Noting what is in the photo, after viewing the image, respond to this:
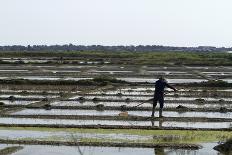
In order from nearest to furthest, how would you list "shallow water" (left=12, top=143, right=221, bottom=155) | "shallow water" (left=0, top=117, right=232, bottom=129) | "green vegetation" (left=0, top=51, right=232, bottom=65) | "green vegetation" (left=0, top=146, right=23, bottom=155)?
"green vegetation" (left=0, top=146, right=23, bottom=155), "shallow water" (left=12, top=143, right=221, bottom=155), "shallow water" (left=0, top=117, right=232, bottom=129), "green vegetation" (left=0, top=51, right=232, bottom=65)

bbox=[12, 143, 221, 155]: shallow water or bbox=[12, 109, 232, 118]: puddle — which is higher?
bbox=[12, 143, 221, 155]: shallow water

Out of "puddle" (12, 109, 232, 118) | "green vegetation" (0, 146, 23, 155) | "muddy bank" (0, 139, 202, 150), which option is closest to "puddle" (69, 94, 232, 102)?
"puddle" (12, 109, 232, 118)

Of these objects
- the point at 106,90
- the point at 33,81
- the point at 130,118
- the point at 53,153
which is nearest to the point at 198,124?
the point at 130,118

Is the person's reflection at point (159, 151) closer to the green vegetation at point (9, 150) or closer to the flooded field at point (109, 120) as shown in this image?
the flooded field at point (109, 120)

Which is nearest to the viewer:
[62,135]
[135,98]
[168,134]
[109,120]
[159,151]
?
[159,151]

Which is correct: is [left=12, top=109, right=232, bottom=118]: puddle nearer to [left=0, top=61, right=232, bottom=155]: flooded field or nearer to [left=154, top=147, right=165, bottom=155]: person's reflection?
[left=0, top=61, right=232, bottom=155]: flooded field

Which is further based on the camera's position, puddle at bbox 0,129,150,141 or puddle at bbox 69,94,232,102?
puddle at bbox 69,94,232,102

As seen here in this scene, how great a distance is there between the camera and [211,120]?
44.3ft

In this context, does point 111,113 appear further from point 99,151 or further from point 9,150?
point 9,150

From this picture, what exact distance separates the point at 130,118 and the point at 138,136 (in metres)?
2.63

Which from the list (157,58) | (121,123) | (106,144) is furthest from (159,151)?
(157,58)

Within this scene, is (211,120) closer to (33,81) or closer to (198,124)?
(198,124)

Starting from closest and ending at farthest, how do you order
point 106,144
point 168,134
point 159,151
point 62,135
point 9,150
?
point 9,150 < point 159,151 < point 106,144 < point 62,135 < point 168,134

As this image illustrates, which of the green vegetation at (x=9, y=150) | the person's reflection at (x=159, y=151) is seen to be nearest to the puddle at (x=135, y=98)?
the person's reflection at (x=159, y=151)
